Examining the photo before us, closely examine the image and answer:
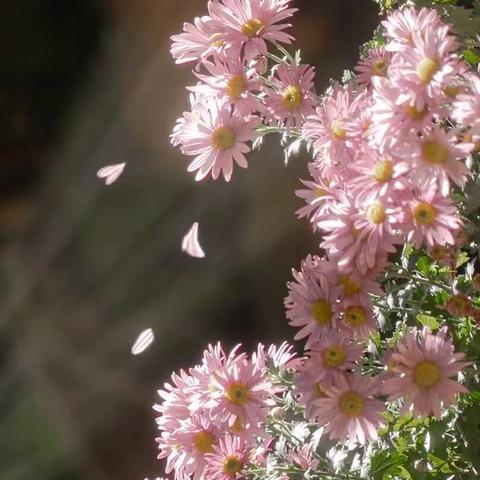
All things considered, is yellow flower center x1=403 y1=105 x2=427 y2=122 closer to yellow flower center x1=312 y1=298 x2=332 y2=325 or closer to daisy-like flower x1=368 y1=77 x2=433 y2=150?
daisy-like flower x1=368 y1=77 x2=433 y2=150

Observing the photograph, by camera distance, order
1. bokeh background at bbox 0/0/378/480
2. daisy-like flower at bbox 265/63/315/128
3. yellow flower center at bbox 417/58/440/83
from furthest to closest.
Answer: bokeh background at bbox 0/0/378/480 → daisy-like flower at bbox 265/63/315/128 → yellow flower center at bbox 417/58/440/83

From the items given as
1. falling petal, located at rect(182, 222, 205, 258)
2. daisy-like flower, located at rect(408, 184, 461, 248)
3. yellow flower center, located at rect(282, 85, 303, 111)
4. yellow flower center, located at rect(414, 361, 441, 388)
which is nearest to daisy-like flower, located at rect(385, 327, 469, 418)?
yellow flower center, located at rect(414, 361, 441, 388)

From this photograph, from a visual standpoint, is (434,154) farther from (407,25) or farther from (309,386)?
(309,386)

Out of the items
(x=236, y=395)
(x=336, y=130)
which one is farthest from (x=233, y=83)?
(x=236, y=395)

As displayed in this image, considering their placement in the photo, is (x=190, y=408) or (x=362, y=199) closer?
(x=362, y=199)

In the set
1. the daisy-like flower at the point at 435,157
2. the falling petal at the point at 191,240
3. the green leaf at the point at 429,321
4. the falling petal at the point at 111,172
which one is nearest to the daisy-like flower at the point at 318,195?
the daisy-like flower at the point at 435,157

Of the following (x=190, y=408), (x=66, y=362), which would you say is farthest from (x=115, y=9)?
(x=190, y=408)

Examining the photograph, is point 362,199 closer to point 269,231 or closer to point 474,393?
point 474,393
